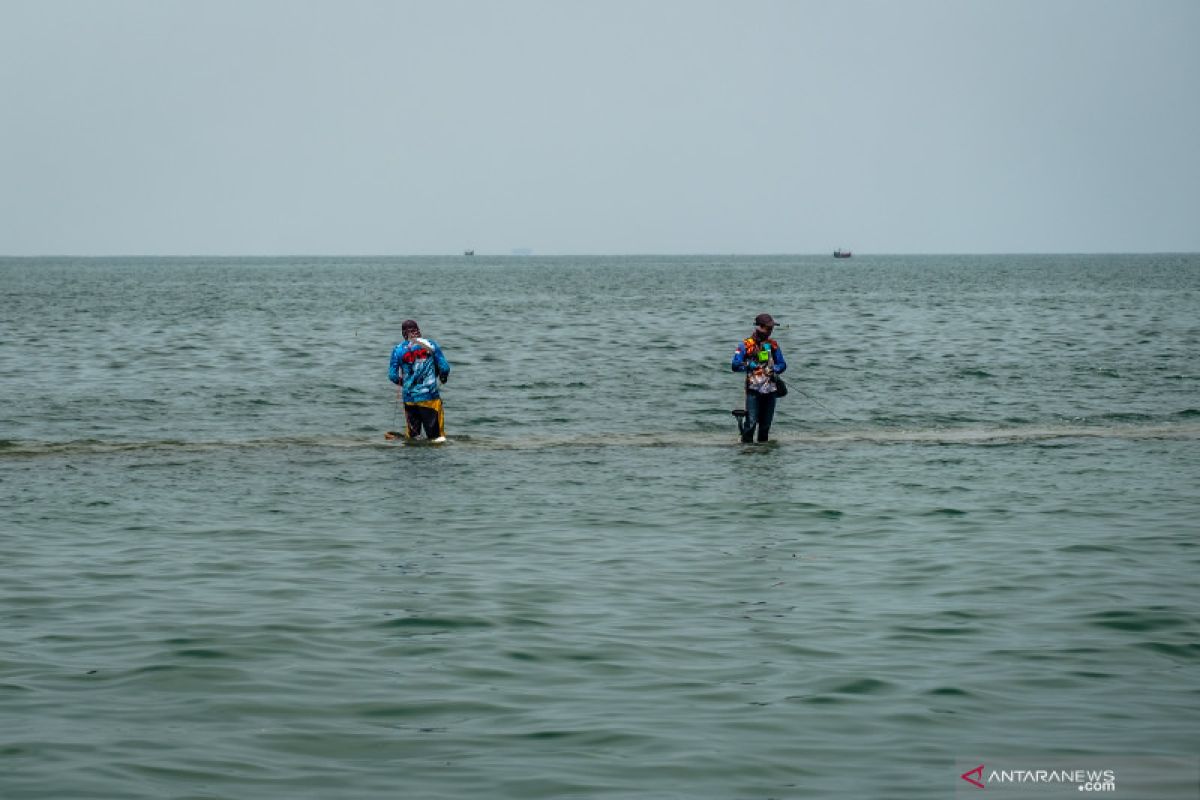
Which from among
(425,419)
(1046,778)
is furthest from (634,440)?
(1046,778)

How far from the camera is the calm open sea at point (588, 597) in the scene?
782cm

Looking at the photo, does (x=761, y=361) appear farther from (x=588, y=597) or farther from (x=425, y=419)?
(x=588, y=597)

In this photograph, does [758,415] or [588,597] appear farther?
[758,415]

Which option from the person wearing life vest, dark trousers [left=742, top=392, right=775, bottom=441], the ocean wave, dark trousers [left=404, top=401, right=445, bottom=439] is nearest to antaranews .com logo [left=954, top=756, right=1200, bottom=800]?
the person wearing life vest

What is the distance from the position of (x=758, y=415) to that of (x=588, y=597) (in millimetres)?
10926

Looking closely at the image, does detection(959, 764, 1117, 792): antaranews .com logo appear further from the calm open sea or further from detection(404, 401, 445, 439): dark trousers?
detection(404, 401, 445, 439): dark trousers

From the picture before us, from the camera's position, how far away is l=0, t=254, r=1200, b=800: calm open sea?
25.7 feet

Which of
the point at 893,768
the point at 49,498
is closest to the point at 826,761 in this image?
the point at 893,768

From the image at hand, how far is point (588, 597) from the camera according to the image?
38.1 feet

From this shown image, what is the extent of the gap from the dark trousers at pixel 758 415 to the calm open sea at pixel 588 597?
0.47 meters

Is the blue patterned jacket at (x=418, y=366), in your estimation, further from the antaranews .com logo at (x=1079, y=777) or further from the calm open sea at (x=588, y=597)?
the antaranews .com logo at (x=1079, y=777)

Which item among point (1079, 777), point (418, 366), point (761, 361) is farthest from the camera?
point (418, 366)

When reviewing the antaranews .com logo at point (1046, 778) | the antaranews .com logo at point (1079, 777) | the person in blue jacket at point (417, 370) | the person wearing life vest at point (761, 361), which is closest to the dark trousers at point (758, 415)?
the person wearing life vest at point (761, 361)

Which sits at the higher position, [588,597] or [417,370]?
[417,370]
